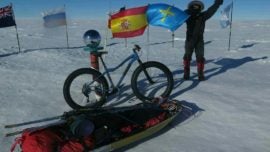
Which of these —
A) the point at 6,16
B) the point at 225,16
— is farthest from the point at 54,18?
the point at 225,16

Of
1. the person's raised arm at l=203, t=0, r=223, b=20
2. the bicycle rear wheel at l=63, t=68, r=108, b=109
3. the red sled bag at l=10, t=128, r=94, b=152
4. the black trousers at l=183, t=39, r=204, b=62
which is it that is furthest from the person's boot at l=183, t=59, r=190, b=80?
the red sled bag at l=10, t=128, r=94, b=152

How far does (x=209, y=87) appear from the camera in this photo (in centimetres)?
785

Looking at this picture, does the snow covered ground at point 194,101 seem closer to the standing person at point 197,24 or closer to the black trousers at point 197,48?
the black trousers at point 197,48

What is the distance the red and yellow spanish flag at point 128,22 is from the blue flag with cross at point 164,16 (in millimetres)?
141

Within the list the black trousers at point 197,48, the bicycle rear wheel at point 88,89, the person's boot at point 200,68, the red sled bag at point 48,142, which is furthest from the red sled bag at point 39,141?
the person's boot at point 200,68

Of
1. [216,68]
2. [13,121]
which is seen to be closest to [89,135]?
[13,121]

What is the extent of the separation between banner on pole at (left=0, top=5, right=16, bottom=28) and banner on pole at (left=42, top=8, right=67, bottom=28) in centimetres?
169

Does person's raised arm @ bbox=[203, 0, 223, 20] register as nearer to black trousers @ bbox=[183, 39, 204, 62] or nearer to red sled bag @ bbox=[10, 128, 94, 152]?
black trousers @ bbox=[183, 39, 204, 62]

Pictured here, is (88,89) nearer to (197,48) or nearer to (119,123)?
(119,123)

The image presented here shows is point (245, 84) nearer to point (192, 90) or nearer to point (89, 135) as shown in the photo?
point (192, 90)

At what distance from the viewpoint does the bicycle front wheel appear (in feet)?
21.1

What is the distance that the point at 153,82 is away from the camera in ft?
22.6

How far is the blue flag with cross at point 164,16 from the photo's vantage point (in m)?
6.80

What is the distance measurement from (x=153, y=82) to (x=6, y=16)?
8.98 m
